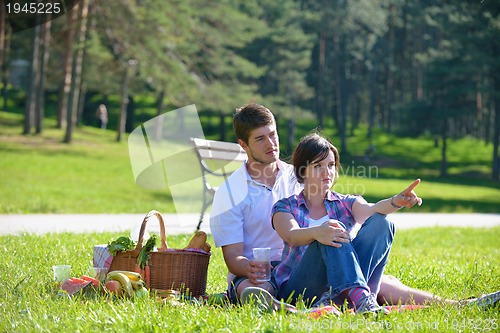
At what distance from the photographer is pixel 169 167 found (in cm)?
851

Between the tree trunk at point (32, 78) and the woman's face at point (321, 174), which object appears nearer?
the woman's face at point (321, 174)

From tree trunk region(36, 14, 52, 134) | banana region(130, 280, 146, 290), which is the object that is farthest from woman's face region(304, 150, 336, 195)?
tree trunk region(36, 14, 52, 134)

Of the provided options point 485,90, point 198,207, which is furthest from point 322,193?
point 485,90

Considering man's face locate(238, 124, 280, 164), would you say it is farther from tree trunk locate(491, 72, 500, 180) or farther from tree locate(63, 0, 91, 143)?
tree trunk locate(491, 72, 500, 180)

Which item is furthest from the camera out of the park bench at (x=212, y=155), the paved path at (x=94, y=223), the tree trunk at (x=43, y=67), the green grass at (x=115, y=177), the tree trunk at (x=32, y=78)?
the tree trunk at (x=43, y=67)

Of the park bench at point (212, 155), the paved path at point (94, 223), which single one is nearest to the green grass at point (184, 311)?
the paved path at point (94, 223)

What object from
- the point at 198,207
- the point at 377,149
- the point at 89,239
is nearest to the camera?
the point at 89,239

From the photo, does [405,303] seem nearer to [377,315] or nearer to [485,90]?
[377,315]

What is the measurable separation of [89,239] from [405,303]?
168 inches

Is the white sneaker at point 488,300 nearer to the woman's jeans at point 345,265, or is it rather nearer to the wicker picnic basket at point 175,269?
the woman's jeans at point 345,265

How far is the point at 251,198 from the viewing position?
4.76 m

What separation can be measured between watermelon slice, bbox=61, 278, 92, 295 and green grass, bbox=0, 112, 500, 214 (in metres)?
4.78

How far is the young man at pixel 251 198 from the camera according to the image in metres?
4.64

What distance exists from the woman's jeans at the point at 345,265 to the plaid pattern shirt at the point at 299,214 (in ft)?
0.46
